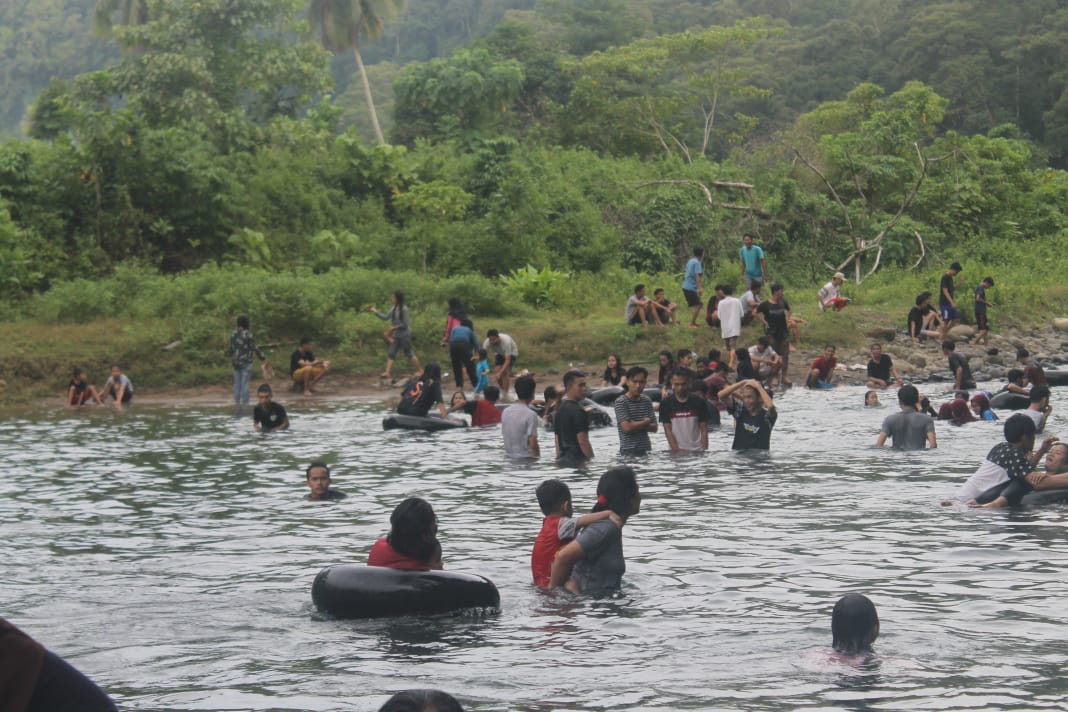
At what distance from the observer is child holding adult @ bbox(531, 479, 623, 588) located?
9.50 meters

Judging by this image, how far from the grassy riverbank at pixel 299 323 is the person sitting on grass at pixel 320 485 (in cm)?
1343

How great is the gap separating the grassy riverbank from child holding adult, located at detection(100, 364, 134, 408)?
68.4 inches

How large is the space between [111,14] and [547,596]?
134 ft

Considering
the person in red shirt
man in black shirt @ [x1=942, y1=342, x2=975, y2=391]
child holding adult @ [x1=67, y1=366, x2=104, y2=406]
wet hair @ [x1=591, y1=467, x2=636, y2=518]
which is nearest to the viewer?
wet hair @ [x1=591, y1=467, x2=636, y2=518]

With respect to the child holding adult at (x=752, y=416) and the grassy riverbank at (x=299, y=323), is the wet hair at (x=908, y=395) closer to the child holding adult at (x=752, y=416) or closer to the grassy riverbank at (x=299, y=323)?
the child holding adult at (x=752, y=416)

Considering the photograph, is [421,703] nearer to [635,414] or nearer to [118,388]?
[635,414]

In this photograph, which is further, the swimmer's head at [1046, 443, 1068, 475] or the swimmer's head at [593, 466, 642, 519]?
the swimmer's head at [1046, 443, 1068, 475]

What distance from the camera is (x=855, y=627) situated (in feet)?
26.0

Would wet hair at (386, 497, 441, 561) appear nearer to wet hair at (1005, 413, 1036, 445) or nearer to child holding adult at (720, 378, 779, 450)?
wet hair at (1005, 413, 1036, 445)

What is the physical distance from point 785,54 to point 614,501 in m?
55.0

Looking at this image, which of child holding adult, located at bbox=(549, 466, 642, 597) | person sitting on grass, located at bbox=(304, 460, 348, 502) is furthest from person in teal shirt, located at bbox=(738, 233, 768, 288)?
child holding adult, located at bbox=(549, 466, 642, 597)

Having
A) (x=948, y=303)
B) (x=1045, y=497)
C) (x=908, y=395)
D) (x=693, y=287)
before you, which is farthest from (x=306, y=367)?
(x=1045, y=497)

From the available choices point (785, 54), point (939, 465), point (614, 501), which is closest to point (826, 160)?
point (785, 54)

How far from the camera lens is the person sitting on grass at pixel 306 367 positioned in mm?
26719
